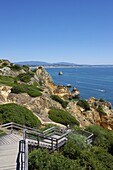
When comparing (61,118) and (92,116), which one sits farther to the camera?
(92,116)

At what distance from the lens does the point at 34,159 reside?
10.8m

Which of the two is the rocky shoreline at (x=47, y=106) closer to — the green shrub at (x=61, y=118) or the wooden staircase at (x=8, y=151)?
the green shrub at (x=61, y=118)

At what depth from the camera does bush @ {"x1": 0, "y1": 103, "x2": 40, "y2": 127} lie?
19.7 m

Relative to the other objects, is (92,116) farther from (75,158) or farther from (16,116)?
(75,158)

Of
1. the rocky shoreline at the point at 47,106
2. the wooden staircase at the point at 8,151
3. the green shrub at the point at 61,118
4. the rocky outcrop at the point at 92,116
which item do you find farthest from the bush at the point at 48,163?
the rocky outcrop at the point at 92,116

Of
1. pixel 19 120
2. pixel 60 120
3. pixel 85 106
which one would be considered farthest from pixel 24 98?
pixel 85 106

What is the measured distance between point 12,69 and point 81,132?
3518 centimetres

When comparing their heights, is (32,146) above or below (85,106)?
above

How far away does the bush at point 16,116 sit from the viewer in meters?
19.7

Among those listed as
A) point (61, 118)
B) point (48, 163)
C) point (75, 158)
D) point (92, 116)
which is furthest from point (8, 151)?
point (92, 116)

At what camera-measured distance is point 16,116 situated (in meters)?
20.0

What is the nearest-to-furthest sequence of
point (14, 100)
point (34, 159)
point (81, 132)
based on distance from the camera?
point (34, 159) < point (81, 132) < point (14, 100)

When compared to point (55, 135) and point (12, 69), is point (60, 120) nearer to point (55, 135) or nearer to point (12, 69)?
point (55, 135)

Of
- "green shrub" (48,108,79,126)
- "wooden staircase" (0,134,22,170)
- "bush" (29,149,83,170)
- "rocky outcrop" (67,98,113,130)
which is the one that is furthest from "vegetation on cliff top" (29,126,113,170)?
"rocky outcrop" (67,98,113,130)
